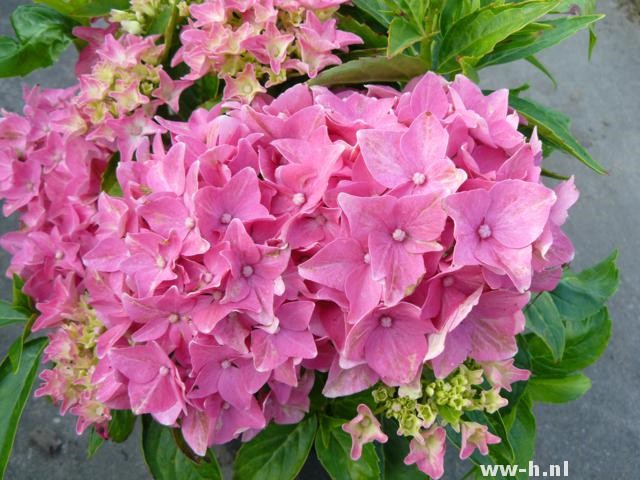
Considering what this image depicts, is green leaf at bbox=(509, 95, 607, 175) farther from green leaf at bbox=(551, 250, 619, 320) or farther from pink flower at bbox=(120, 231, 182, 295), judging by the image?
pink flower at bbox=(120, 231, 182, 295)

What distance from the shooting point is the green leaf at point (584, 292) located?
2.25 ft

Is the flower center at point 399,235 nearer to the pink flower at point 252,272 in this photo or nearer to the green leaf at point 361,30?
the pink flower at point 252,272

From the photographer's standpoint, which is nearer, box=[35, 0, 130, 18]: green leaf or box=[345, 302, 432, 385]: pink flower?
box=[345, 302, 432, 385]: pink flower

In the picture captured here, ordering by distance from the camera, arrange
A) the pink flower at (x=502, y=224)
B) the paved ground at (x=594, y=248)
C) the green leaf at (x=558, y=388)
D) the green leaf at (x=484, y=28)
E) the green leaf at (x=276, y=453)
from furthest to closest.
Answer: the paved ground at (x=594, y=248) → the green leaf at (x=558, y=388) → the green leaf at (x=276, y=453) → the green leaf at (x=484, y=28) → the pink flower at (x=502, y=224)

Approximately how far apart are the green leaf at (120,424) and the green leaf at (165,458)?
0.01 metres

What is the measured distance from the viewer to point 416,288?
0.46 m

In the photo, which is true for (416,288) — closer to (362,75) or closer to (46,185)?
(362,75)

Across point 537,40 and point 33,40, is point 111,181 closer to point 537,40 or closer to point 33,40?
point 33,40

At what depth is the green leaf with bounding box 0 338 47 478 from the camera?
62 cm

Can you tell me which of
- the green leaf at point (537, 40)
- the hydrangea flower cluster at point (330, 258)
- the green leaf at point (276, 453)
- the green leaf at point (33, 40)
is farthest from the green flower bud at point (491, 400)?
the green leaf at point (33, 40)

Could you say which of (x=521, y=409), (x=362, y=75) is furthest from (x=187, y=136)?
(x=521, y=409)

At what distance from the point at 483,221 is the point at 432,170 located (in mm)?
47

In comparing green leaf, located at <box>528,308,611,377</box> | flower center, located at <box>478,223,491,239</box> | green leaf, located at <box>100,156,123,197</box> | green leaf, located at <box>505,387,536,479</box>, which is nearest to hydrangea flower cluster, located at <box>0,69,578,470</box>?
flower center, located at <box>478,223,491,239</box>

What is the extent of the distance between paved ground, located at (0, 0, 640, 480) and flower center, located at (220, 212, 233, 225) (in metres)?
0.45
